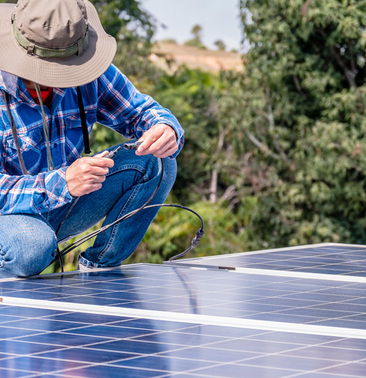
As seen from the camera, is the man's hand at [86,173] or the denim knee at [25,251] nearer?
the man's hand at [86,173]

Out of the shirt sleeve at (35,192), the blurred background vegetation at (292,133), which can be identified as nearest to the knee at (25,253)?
the shirt sleeve at (35,192)

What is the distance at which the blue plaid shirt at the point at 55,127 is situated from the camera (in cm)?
323

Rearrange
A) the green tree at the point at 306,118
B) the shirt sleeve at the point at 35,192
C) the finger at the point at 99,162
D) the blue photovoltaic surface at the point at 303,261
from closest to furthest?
the finger at the point at 99,162 < the shirt sleeve at the point at 35,192 < the blue photovoltaic surface at the point at 303,261 < the green tree at the point at 306,118

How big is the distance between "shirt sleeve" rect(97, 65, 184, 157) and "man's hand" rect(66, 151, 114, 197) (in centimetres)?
60

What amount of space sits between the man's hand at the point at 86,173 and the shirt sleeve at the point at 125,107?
0.60 metres

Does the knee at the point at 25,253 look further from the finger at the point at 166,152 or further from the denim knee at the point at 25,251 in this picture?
the finger at the point at 166,152

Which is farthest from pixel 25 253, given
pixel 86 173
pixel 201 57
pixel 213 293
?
pixel 201 57

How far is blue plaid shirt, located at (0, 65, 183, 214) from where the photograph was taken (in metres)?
3.23

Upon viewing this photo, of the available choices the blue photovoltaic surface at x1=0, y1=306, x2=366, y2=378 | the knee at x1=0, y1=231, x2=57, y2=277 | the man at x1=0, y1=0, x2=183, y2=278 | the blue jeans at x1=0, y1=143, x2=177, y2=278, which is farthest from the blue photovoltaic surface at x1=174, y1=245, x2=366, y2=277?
Answer: the blue photovoltaic surface at x1=0, y1=306, x2=366, y2=378

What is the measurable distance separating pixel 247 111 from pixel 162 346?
49.9ft

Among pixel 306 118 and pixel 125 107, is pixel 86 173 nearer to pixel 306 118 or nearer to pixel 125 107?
pixel 125 107

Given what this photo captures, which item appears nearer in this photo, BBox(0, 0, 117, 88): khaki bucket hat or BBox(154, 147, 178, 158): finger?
BBox(0, 0, 117, 88): khaki bucket hat

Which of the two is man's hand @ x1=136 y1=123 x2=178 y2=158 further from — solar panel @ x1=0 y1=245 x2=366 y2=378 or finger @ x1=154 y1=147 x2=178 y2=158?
solar panel @ x1=0 y1=245 x2=366 y2=378

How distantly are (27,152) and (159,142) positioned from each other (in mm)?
625
